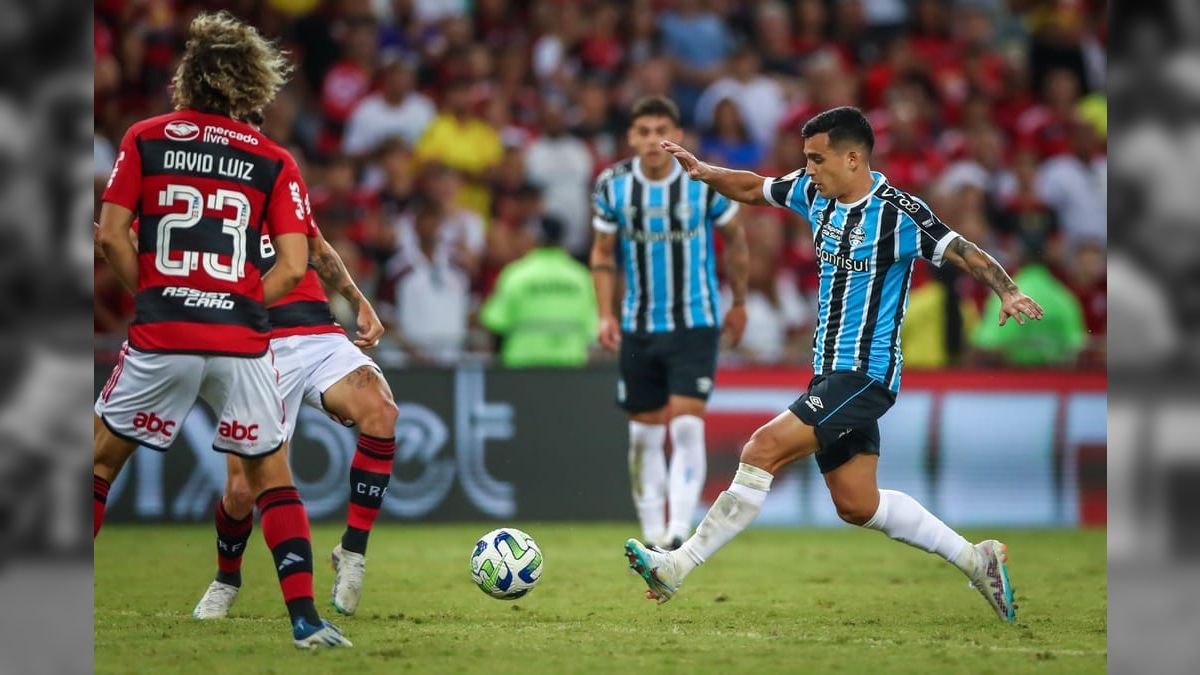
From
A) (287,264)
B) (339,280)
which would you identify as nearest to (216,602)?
(339,280)

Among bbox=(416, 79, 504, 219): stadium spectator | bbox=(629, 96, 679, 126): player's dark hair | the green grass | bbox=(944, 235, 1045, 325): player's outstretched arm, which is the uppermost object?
bbox=(416, 79, 504, 219): stadium spectator

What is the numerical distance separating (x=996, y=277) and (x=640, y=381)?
12.8 ft

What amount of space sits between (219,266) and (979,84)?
44.7ft

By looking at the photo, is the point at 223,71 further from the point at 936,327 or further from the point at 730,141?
the point at 730,141

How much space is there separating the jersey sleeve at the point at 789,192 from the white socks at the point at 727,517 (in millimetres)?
1278

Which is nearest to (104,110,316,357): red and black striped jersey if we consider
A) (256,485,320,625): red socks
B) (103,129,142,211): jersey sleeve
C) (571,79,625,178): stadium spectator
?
(103,129,142,211): jersey sleeve

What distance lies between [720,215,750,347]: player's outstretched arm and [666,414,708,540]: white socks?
629mm

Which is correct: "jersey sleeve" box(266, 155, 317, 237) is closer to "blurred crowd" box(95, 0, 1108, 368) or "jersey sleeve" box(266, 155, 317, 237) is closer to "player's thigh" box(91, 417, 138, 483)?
"player's thigh" box(91, 417, 138, 483)

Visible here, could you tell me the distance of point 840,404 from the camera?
6988mm

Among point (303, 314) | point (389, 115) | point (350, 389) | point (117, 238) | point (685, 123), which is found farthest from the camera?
point (685, 123)

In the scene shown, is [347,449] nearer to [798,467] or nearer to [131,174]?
[798,467]

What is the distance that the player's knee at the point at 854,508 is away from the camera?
7.16 metres

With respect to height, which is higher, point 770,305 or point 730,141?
point 730,141

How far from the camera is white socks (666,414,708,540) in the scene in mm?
9758
